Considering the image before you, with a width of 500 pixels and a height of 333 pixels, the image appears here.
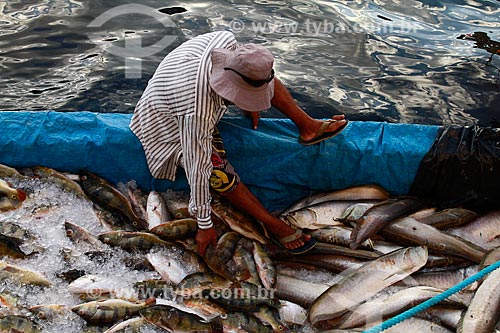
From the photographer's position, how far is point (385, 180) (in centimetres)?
408

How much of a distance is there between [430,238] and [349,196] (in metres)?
0.63

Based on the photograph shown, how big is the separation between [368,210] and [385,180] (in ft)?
1.28

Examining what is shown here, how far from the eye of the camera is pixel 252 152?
4020mm

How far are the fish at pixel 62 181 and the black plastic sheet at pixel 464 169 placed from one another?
238 cm

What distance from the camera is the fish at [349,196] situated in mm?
4035

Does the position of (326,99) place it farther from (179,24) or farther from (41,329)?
(41,329)

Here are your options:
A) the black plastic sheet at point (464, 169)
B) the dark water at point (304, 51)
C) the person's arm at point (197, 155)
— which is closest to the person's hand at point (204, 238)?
the person's arm at point (197, 155)

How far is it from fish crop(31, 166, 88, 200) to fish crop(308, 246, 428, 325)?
1.80 m

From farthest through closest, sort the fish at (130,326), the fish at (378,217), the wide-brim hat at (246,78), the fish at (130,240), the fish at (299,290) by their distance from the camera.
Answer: the fish at (378,217) < the fish at (130,240) < the fish at (299,290) < the fish at (130,326) < the wide-brim hat at (246,78)

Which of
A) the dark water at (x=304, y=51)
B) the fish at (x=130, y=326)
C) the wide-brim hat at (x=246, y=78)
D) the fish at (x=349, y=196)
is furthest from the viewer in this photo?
the dark water at (x=304, y=51)

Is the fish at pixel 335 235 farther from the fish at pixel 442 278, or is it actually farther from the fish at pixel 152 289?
the fish at pixel 152 289

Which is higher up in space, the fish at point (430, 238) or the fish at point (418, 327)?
the fish at point (430, 238)

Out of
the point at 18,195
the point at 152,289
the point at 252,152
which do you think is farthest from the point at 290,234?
the point at 18,195

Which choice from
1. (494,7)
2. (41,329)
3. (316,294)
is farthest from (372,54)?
(41,329)
